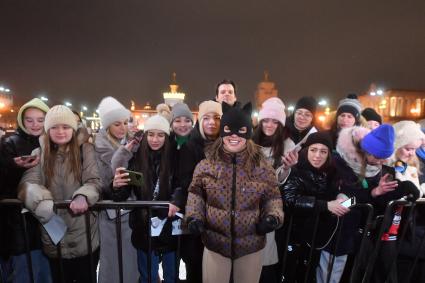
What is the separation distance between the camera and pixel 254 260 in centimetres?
292

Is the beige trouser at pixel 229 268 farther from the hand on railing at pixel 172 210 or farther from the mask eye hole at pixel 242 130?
the mask eye hole at pixel 242 130

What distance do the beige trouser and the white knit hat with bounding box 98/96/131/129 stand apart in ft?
7.31

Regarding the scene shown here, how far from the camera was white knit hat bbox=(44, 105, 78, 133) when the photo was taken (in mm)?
3385

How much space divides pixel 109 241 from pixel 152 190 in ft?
2.67

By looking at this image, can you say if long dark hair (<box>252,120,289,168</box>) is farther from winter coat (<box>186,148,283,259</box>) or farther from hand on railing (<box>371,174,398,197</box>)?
hand on railing (<box>371,174,398,197</box>)

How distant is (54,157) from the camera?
132 inches

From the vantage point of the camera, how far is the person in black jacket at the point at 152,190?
3365 mm

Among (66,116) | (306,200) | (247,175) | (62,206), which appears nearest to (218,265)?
(247,175)

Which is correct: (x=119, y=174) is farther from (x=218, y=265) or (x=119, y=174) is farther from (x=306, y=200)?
(x=306, y=200)

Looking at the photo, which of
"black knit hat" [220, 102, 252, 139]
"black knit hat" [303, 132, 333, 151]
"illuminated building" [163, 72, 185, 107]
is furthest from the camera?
→ "illuminated building" [163, 72, 185, 107]

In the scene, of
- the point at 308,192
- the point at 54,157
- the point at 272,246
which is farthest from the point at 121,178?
the point at 308,192

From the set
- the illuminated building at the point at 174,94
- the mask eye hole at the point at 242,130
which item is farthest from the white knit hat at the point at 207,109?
the illuminated building at the point at 174,94

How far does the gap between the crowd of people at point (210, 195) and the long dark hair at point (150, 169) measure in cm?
1

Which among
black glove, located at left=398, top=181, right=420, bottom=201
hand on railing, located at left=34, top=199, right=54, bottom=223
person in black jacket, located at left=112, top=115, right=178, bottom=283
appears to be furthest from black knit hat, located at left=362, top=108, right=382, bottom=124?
hand on railing, located at left=34, top=199, right=54, bottom=223
